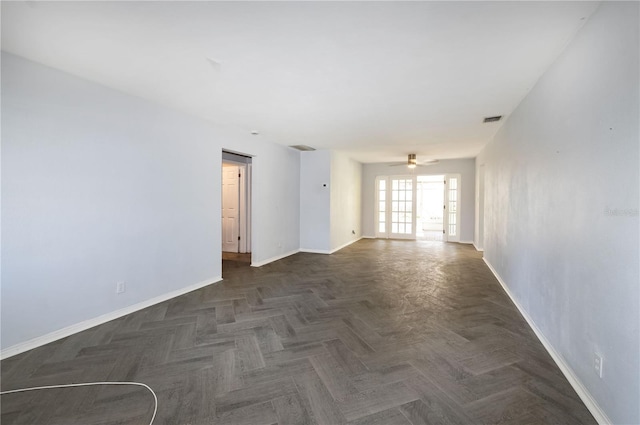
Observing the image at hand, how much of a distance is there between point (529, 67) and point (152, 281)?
458 centimetres

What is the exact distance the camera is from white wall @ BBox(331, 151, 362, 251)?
22.4 feet

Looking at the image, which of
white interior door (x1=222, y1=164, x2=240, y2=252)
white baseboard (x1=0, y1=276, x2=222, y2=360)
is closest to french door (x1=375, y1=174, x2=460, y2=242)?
white interior door (x1=222, y1=164, x2=240, y2=252)

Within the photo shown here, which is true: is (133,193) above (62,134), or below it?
below

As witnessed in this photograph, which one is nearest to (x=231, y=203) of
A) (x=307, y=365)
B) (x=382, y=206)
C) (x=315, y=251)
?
(x=315, y=251)

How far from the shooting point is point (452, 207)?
843 centimetres

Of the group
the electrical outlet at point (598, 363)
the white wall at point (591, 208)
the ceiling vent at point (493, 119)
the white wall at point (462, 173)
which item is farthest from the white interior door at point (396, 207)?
the electrical outlet at point (598, 363)

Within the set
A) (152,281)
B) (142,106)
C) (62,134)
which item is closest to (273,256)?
(152,281)

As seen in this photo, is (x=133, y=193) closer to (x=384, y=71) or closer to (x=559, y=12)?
(x=384, y=71)

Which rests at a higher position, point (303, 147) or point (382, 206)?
point (303, 147)

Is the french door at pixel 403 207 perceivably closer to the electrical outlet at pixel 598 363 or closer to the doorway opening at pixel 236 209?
the doorway opening at pixel 236 209

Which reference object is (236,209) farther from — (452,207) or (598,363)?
(452,207)

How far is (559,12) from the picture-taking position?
1.71m

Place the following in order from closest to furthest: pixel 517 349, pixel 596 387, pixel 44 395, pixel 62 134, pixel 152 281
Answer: pixel 596 387
pixel 44 395
pixel 517 349
pixel 62 134
pixel 152 281

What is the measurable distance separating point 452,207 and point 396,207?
5.49 ft
